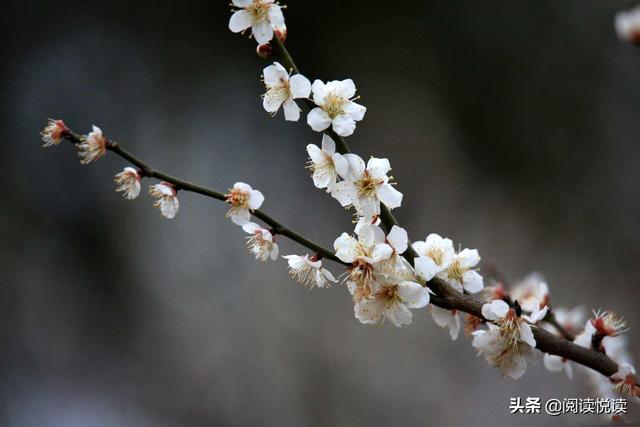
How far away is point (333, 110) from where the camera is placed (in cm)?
47

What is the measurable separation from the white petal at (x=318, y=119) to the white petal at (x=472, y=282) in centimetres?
19

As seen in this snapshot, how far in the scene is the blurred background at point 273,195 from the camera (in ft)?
6.23

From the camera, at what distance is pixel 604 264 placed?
1.96 metres

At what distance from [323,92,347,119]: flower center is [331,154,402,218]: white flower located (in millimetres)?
37

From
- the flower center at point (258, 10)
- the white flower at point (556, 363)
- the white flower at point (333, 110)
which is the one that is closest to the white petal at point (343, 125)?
the white flower at point (333, 110)

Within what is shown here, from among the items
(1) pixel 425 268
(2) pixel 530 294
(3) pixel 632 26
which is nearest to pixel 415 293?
(1) pixel 425 268

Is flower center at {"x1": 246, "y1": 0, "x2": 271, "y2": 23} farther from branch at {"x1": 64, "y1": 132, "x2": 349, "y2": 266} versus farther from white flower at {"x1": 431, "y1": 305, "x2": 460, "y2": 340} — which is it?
white flower at {"x1": 431, "y1": 305, "x2": 460, "y2": 340}

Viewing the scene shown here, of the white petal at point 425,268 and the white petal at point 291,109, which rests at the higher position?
the white petal at point 291,109

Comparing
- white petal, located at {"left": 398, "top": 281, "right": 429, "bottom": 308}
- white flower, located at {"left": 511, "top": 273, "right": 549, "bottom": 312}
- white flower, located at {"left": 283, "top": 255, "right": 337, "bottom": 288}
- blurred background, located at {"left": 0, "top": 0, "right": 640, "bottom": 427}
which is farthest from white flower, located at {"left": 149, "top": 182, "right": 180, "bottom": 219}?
blurred background, located at {"left": 0, "top": 0, "right": 640, "bottom": 427}

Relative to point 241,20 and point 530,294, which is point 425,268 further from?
point 530,294

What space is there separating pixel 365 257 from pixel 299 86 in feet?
0.48

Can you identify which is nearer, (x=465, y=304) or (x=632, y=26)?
(x=465, y=304)

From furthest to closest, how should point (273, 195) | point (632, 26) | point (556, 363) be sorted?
1. point (273, 195)
2. point (632, 26)
3. point (556, 363)

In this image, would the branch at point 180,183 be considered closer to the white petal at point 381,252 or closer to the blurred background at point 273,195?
the white petal at point 381,252
